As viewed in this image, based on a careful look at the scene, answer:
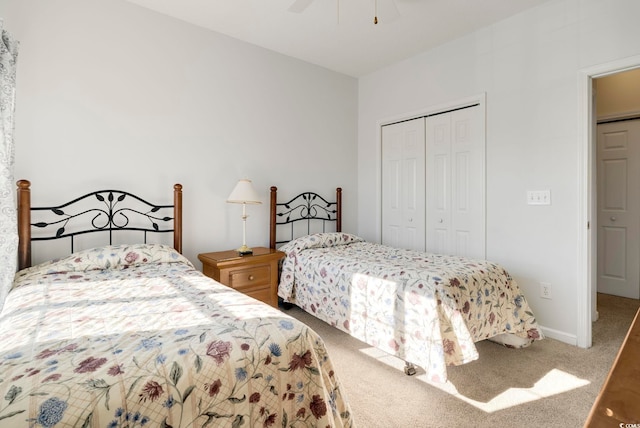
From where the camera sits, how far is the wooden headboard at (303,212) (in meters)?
3.39

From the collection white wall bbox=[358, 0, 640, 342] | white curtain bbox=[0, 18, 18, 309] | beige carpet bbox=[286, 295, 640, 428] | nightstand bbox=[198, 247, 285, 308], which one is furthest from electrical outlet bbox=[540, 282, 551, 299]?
white curtain bbox=[0, 18, 18, 309]

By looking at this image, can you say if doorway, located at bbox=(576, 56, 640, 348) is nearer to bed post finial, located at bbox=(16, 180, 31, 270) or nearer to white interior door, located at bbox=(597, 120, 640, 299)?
white interior door, located at bbox=(597, 120, 640, 299)

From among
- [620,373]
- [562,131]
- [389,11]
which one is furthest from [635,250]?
[620,373]

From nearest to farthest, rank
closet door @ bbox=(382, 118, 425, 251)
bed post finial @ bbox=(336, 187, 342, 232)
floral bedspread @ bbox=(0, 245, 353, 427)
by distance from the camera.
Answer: floral bedspread @ bbox=(0, 245, 353, 427)
closet door @ bbox=(382, 118, 425, 251)
bed post finial @ bbox=(336, 187, 342, 232)

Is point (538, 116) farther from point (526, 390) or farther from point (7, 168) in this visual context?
point (7, 168)

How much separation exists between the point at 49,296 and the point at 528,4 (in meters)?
3.74

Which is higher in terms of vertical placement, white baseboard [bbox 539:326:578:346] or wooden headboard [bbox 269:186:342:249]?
wooden headboard [bbox 269:186:342:249]

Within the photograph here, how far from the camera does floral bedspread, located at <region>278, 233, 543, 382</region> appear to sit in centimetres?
194

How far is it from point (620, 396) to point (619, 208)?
4353 millimetres

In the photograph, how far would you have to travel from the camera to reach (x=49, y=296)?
1.57 meters

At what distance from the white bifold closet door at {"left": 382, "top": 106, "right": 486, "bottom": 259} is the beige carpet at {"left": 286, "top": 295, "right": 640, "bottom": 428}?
105 centimetres

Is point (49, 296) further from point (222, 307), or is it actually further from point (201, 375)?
point (201, 375)

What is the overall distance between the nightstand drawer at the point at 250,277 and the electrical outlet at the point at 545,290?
2265mm

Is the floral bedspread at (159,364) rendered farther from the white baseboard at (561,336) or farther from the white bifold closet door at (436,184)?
the white bifold closet door at (436,184)
